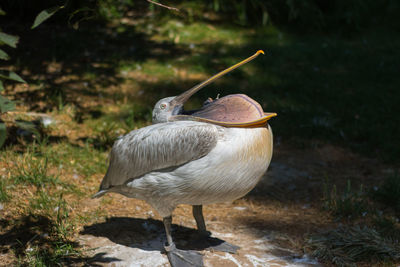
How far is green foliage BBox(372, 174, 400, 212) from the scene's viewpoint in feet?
13.1

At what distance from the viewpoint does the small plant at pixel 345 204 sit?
3816 mm

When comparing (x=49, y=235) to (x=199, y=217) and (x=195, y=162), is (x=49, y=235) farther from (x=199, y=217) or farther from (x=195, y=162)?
(x=195, y=162)

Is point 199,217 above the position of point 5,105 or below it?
below

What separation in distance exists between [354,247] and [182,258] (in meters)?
1.24

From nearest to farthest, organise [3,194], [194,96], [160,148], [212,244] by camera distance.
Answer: [160,148] → [212,244] → [3,194] → [194,96]

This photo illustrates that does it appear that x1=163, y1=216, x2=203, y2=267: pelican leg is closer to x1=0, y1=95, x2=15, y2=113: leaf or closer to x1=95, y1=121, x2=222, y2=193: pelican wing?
x1=95, y1=121, x2=222, y2=193: pelican wing

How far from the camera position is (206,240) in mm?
3348

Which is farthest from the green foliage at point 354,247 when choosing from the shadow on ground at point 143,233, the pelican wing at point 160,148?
the pelican wing at point 160,148

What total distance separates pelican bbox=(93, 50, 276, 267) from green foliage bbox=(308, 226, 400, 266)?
893mm

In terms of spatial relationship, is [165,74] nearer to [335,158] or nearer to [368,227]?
[335,158]

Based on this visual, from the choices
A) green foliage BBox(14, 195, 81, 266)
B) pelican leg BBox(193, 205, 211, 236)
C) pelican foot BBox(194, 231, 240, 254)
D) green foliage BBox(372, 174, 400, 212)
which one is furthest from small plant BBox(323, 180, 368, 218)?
green foliage BBox(14, 195, 81, 266)

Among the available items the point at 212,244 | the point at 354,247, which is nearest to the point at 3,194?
the point at 212,244

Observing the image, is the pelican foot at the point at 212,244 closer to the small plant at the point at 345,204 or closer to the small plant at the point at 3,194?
the small plant at the point at 345,204

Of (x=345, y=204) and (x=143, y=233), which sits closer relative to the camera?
(x=143, y=233)
